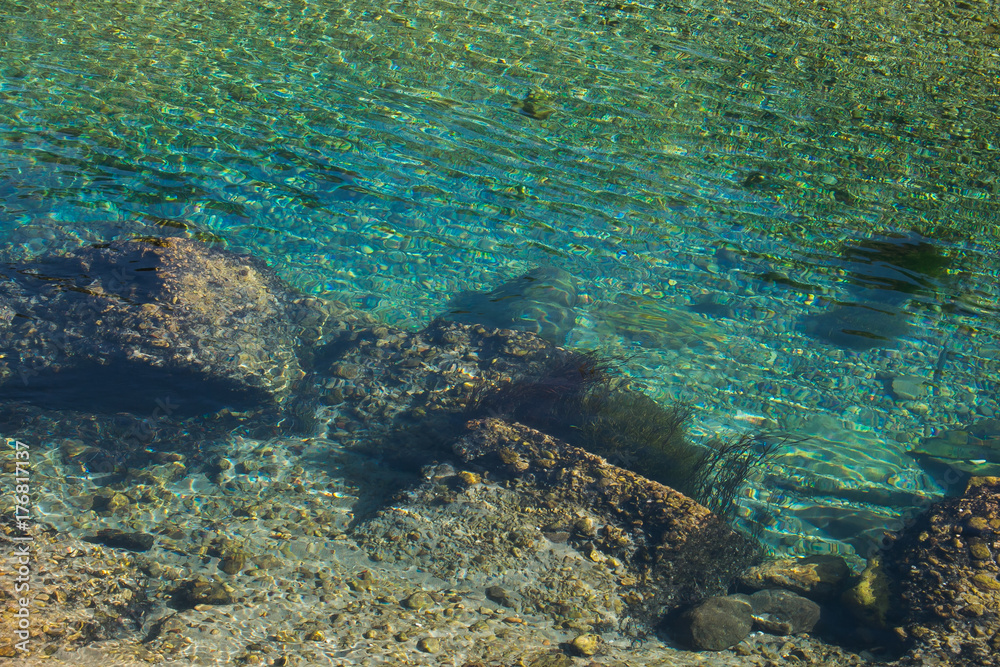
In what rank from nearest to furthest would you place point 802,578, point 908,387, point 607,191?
point 802,578
point 908,387
point 607,191

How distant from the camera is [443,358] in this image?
764 cm

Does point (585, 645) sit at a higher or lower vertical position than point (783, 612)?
lower

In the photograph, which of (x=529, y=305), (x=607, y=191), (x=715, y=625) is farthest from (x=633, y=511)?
(x=607, y=191)

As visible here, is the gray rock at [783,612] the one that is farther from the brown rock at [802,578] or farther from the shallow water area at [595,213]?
the shallow water area at [595,213]

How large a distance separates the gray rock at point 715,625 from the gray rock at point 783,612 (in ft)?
0.54

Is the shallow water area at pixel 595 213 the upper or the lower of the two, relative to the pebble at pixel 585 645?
upper

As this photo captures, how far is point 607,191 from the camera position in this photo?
363 inches

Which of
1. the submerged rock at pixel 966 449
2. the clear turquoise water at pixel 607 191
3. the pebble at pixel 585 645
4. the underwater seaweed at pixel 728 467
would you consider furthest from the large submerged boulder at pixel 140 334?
the submerged rock at pixel 966 449

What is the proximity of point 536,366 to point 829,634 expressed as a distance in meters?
3.96

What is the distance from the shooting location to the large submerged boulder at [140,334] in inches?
255

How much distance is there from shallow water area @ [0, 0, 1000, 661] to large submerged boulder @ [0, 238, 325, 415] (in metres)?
0.33

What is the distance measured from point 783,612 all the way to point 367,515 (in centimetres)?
360

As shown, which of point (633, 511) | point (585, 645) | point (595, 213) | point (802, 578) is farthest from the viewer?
point (595, 213)

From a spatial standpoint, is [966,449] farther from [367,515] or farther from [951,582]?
[367,515]
